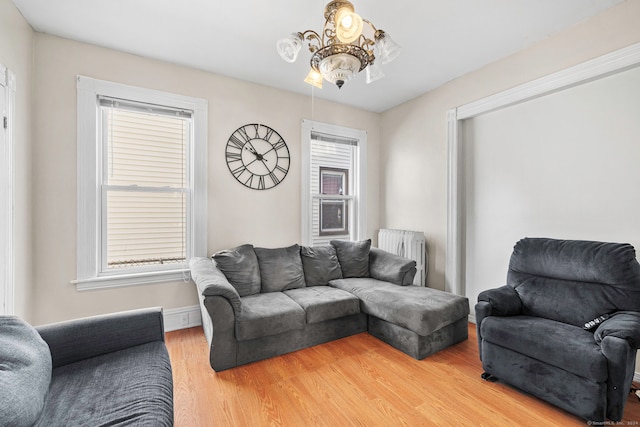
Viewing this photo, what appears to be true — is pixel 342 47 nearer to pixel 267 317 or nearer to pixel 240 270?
pixel 267 317

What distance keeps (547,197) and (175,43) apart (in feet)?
12.1

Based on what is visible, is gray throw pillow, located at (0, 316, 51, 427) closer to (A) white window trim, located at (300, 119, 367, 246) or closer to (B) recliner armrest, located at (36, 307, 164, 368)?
(B) recliner armrest, located at (36, 307, 164, 368)

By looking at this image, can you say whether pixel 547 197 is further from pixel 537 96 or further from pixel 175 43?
pixel 175 43

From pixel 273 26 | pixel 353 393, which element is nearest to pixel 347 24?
pixel 273 26

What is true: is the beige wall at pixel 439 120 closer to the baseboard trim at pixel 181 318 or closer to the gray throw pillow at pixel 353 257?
the gray throw pillow at pixel 353 257

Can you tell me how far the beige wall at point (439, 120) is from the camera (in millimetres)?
2223

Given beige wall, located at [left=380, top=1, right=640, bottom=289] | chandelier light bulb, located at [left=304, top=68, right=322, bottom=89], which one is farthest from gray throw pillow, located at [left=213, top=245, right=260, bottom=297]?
beige wall, located at [left=380, top=1, right=640, bottom=289]

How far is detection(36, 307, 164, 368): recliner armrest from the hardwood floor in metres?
0.55

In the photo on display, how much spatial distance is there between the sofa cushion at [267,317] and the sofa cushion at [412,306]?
700 millimetres

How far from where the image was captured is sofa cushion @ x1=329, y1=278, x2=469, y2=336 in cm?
238

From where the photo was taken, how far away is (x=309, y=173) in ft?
12.4

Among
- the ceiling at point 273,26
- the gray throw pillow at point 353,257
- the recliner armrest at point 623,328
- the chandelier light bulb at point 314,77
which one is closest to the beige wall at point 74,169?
the ceiling at point 273,26

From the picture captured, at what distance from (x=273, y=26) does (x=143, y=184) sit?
6.40 ft

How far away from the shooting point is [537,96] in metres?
2.65
